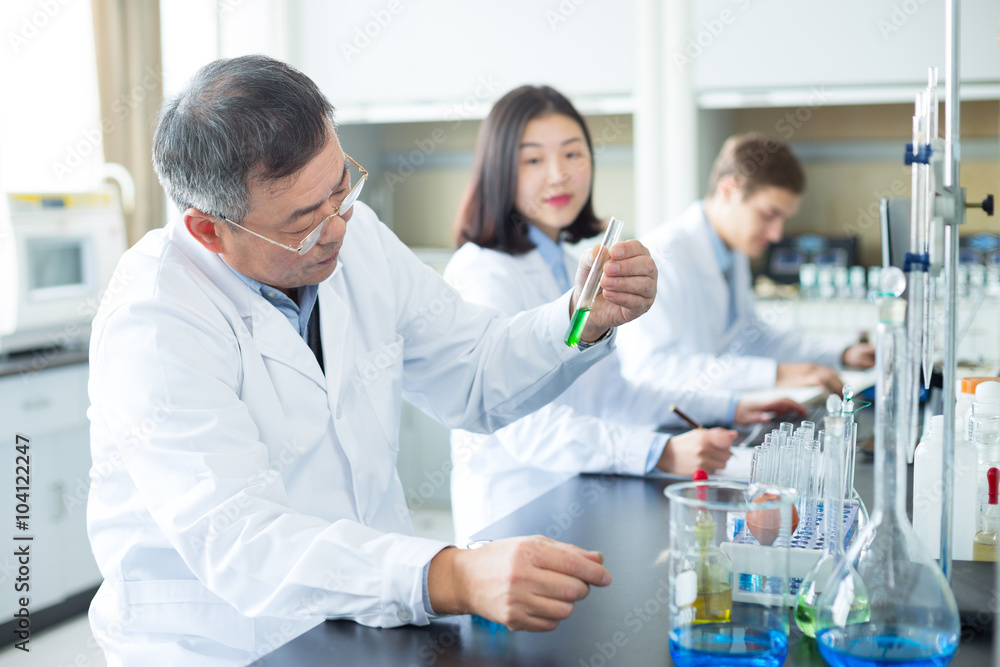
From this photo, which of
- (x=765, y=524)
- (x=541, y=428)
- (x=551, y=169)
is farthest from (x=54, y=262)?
(x=765, y=524)

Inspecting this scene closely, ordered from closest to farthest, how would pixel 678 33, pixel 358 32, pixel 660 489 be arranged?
pixel 660 489 < pixel 678 33 < pixel 358 32

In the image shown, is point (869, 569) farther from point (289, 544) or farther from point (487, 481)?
point (487, 481)

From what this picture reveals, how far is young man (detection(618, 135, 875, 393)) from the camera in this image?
307 cm

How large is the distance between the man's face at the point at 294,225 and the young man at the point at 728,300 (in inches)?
68.1

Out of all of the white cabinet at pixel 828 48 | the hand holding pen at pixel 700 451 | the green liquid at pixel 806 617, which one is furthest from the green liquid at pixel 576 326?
the white cabinet at pixel 828 48

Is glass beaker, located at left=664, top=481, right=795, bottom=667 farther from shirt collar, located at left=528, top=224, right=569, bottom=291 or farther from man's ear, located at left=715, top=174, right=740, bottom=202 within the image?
man's ear, located at left=715, top=174, right=740, bottom=202

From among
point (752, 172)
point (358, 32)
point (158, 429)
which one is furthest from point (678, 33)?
point (158, 429)

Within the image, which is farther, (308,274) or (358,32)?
(358,32)

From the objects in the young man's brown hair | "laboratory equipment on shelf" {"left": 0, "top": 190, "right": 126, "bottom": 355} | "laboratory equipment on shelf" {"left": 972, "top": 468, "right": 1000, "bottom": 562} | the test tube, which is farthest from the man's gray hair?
"laboratory equipment on shelf" {"left": 0, "top": 190, "right": 126, "bottom": 355}

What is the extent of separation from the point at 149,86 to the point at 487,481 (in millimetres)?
3048

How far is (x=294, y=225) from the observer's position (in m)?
1.42

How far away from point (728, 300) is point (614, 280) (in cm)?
219

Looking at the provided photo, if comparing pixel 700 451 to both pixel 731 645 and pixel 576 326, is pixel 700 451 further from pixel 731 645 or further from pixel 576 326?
pixel 731 645

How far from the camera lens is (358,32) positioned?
470 centimetres
